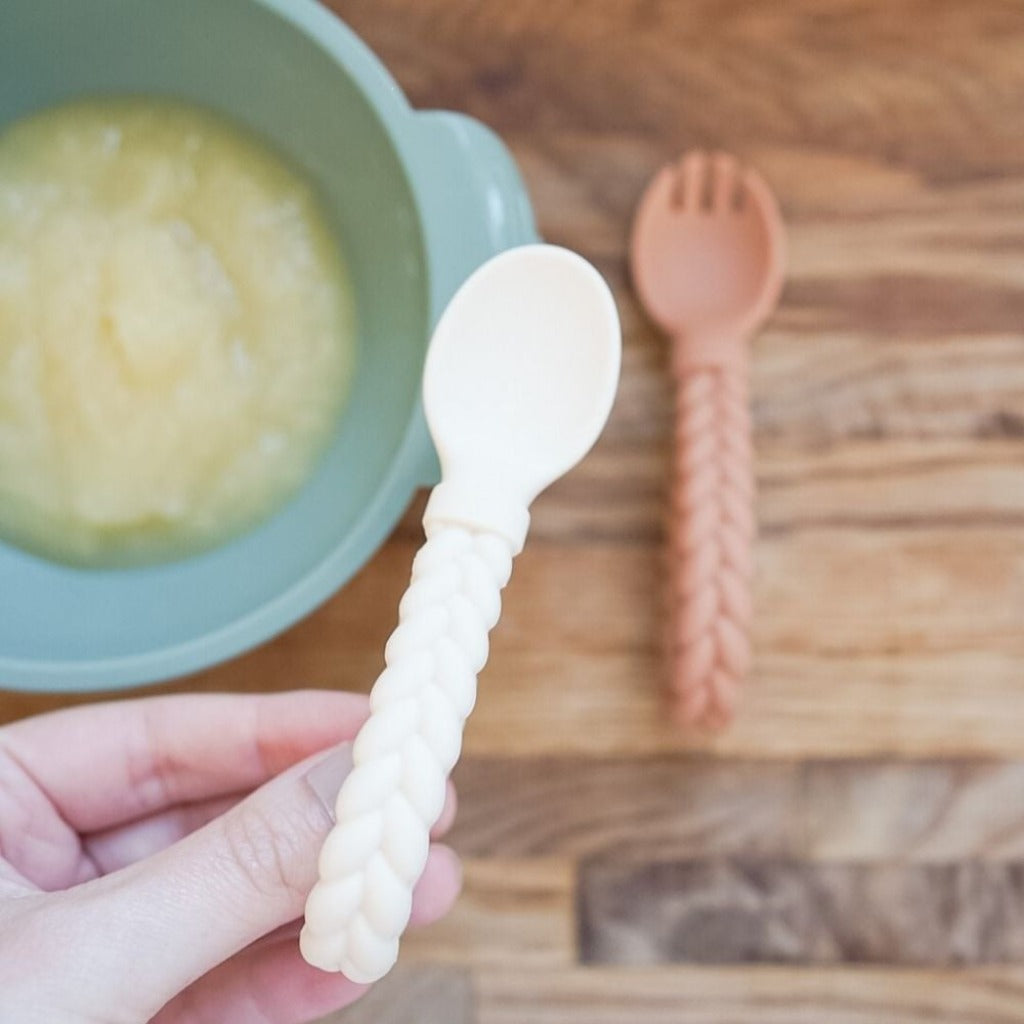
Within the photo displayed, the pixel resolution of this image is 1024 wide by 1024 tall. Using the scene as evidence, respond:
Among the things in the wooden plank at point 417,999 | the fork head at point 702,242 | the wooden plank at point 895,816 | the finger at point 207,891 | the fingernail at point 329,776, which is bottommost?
the wooden plank at point 417,999

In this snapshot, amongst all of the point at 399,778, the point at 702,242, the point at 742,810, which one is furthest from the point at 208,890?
the point at 702,242

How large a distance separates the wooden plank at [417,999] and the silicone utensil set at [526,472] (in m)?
0.22

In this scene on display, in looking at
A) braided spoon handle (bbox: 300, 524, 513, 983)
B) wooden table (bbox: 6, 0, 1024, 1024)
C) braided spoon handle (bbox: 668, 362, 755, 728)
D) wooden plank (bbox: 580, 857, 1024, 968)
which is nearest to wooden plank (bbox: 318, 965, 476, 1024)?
wooden table (bbox: 6, 0, 1024, 1024)

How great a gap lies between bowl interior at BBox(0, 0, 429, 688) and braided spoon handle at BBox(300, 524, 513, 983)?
175mm

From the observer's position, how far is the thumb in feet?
1.38

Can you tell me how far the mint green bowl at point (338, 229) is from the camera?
550 mm

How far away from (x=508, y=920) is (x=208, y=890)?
311 mm

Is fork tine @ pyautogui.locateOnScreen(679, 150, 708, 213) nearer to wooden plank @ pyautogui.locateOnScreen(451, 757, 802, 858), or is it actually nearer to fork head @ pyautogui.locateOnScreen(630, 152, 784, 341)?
fork head @ pyautogui.locateOnScreen(630, 152, 784, 341)

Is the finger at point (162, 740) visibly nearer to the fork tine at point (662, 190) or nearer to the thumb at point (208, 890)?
the thumb at point (208, 890)

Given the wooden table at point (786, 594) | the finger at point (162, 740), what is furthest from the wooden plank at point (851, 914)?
the finger at point (162, 740)

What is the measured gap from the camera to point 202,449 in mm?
646

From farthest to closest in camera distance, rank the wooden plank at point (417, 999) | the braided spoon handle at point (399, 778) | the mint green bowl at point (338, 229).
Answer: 1. the wooden plank at point (417, 999)
2. the mint green bowl at point (338, 229)
3. the braided spoon handle at point (399, 778)

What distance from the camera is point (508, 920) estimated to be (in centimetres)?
70

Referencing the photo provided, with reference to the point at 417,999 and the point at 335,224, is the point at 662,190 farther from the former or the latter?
the point at 417,999
